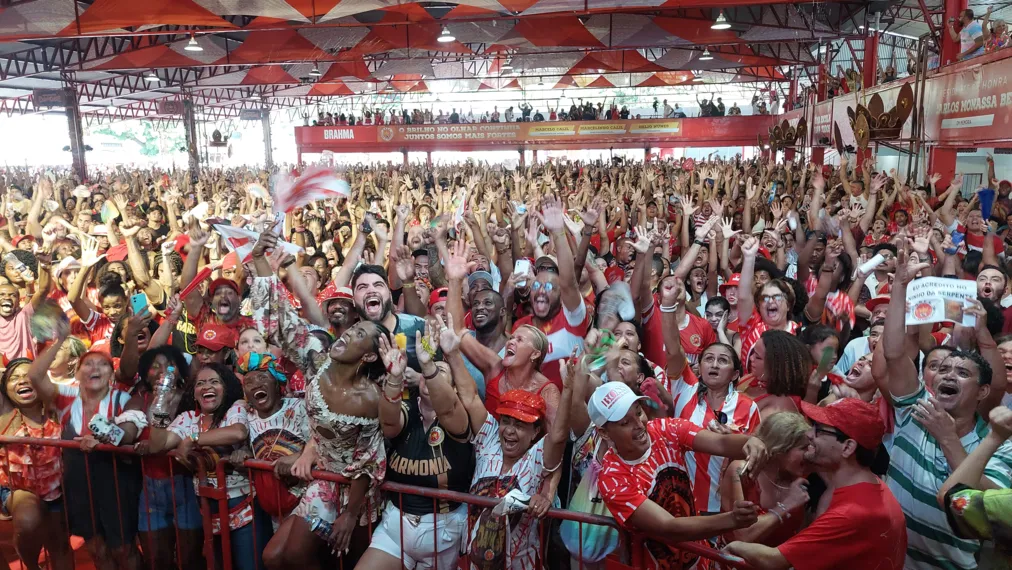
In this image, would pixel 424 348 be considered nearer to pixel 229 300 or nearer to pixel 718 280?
pixel 229 300

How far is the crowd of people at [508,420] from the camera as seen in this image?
2.43 m

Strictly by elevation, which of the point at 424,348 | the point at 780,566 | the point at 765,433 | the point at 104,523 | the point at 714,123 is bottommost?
the point at 104,523

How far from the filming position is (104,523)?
347cm

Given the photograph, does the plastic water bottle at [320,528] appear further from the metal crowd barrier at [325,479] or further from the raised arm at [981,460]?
the raised arm at [981,460]

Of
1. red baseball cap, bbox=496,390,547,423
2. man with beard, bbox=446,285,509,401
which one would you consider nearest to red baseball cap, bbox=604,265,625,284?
man with beard, bbox=446,285,509,401

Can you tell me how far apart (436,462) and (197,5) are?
10922 millimetres

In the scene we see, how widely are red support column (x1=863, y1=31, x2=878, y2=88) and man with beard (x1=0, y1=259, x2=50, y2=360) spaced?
57.0 ft

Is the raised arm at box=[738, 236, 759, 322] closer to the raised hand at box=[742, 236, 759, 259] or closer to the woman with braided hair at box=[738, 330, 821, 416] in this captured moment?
the raised hand at box=[742, 236, 759, 259]

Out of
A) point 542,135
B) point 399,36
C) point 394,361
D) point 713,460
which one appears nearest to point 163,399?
point 394,361

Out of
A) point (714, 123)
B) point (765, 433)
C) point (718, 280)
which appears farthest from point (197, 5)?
point (714, 123)

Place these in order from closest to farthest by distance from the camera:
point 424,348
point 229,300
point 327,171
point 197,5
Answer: point 424,348 → point 327,171 → point 229,300 → point 197,5

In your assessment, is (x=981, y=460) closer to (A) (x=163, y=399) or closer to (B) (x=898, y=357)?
(B) (x=898, y=357)

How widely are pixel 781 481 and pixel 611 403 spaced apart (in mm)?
664

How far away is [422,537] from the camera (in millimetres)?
Answer: 2990
